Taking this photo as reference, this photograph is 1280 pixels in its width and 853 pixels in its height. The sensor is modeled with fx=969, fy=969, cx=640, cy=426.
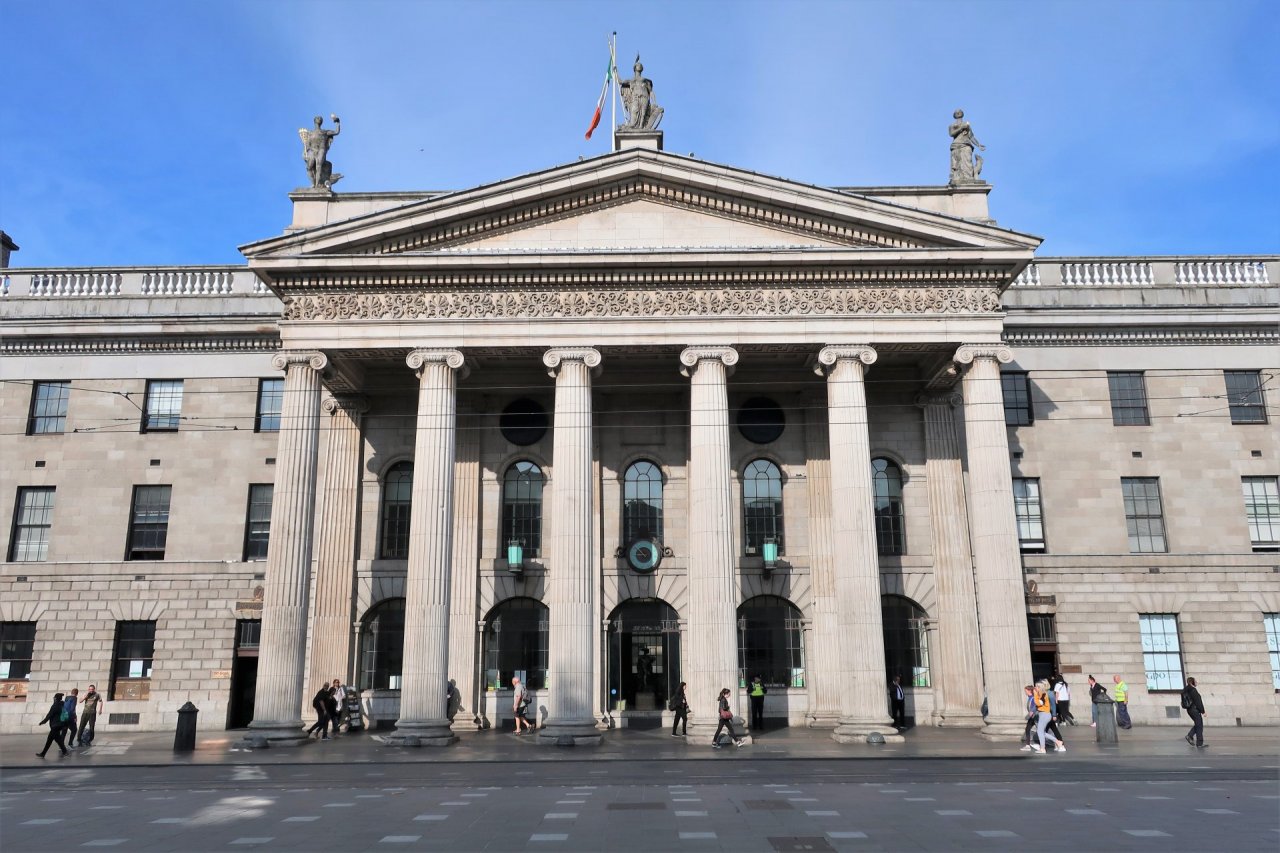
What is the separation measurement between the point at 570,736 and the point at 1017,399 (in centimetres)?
1846

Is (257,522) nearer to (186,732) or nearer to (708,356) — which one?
(186,732)

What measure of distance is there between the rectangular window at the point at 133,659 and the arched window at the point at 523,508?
11666 mm

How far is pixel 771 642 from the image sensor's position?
30156 mm

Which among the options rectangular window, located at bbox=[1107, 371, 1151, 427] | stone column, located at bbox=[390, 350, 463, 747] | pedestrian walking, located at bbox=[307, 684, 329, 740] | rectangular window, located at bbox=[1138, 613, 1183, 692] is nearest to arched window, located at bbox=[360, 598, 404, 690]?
pedestrian walking, located at bbox=[307, 684, 329, 740]

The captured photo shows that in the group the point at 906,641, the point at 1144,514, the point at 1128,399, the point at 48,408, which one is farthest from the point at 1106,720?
the point at 48,408

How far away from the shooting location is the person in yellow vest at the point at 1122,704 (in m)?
28.4

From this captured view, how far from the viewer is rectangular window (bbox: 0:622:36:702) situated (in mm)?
30328

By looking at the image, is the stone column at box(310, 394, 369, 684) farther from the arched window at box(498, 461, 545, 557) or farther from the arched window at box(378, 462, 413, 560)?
the arched window at box(498, 461, 545, 557)

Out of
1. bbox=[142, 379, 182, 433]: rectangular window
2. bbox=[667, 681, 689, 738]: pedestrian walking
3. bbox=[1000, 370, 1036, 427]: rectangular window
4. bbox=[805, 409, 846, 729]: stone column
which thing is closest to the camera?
bbox=[667, 681, 689, 738]: pedestrian walking

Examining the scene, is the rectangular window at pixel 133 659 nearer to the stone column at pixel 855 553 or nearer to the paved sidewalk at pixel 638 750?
the paved sidewalk at pixel 638 750

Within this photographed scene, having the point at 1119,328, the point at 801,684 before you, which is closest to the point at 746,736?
the point at 801,684

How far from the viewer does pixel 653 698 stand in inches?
1177

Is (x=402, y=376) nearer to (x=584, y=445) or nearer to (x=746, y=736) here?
(x=584, y=445)

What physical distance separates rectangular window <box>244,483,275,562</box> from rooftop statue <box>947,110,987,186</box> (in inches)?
943
